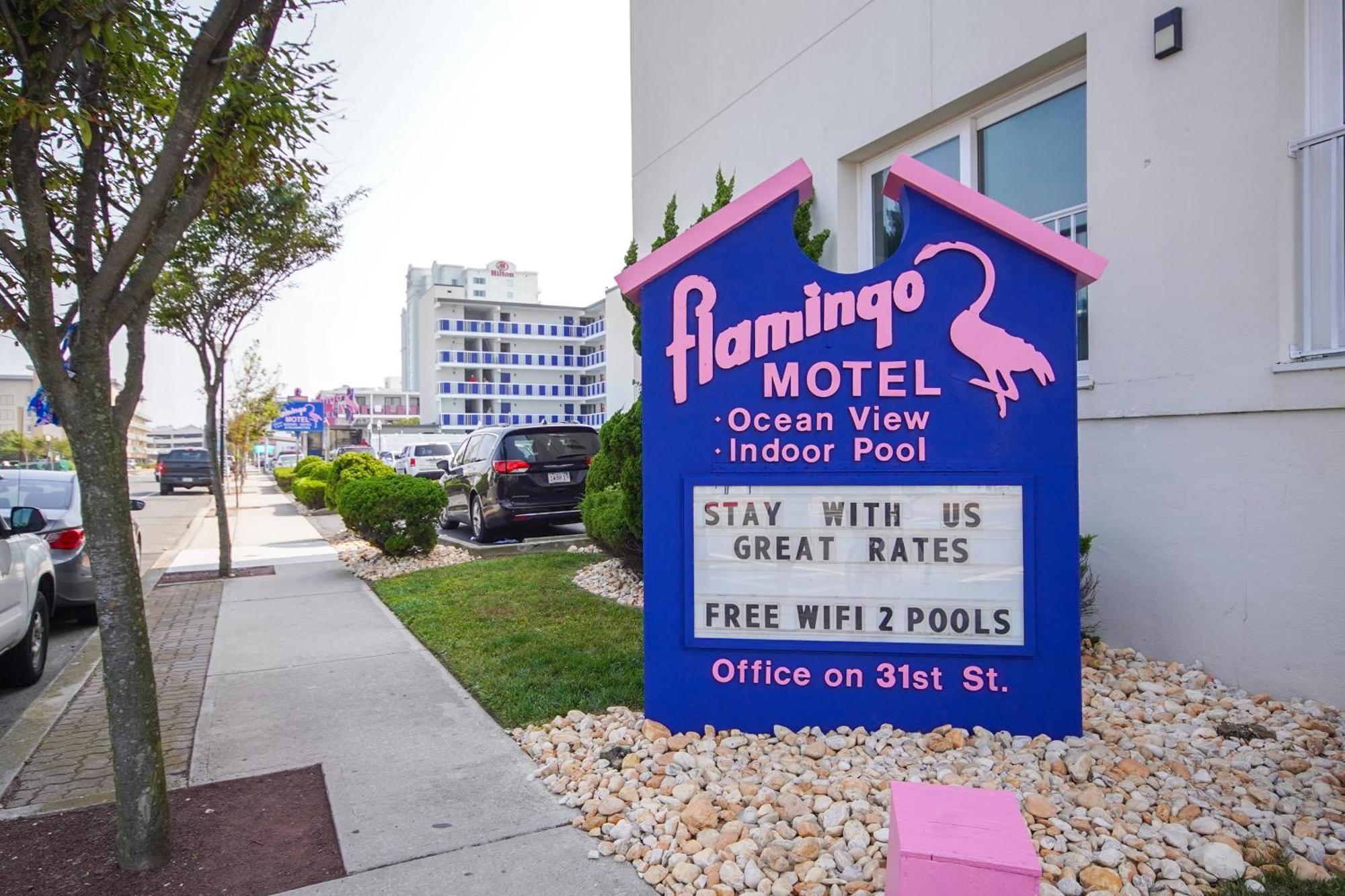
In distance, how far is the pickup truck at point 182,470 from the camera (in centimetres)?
3559

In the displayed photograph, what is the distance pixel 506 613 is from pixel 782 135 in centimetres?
527

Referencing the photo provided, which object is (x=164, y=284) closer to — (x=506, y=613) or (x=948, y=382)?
(x=506, y=613)

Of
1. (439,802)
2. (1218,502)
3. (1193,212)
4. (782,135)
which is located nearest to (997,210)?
(1193,212)

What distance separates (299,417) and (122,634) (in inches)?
1724

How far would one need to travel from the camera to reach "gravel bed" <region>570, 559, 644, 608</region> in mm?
7996

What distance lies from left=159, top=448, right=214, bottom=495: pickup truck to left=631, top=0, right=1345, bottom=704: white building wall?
120 ft

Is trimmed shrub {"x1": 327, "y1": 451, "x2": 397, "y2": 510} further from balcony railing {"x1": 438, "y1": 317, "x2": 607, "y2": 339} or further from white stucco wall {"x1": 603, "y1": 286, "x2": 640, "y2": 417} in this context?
balcony railing {"x1": 438, "y1": 317, "x2": 607, "y2": 339}

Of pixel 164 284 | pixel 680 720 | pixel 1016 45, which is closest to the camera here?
pixel 680 720

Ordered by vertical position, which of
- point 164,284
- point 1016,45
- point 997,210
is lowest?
point 997,210

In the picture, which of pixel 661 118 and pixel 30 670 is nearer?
pixel 30 670

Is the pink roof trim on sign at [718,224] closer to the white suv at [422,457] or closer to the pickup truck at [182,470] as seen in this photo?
the white suv at [422,457]

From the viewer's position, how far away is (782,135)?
28.0 ft

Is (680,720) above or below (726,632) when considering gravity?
below

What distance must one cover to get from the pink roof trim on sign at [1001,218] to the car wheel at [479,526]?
1002 centimetres
